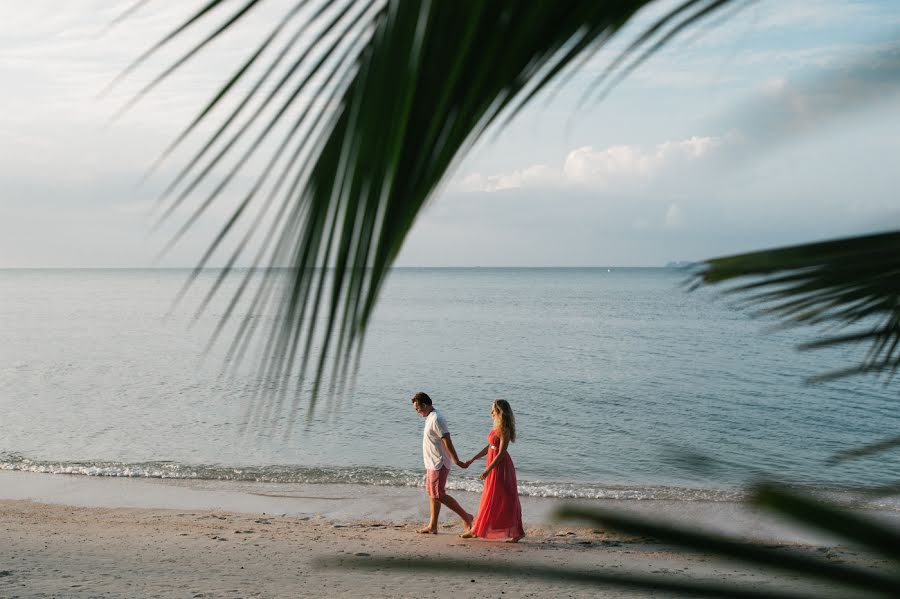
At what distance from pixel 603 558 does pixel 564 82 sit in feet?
43.9

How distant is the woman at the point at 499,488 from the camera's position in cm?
1162

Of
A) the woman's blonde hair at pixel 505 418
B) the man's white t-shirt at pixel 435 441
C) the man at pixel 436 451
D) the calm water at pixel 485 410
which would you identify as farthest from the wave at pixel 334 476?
the woman's blonde hair at pixel 505 418

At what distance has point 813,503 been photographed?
1.11 ft

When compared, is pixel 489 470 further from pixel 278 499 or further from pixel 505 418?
pixel 278 499

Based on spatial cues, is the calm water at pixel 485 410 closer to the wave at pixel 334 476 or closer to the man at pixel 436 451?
the wave at pixel 334 476

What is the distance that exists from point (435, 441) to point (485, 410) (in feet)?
71.6

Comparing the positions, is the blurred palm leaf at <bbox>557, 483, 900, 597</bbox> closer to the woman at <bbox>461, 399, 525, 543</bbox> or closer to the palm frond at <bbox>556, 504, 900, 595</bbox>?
the palm frond at <bbox>556, 504, 900, 595</bbox>

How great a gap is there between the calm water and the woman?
2512mm

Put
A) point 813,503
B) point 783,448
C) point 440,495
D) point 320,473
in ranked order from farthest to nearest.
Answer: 1. point 783,448
2. point 320,473
3. point 440,495
4. point 813,503

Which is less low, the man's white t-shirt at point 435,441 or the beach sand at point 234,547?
the man's white t-shirt at point 435,441

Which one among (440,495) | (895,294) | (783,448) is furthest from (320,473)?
(895,294)

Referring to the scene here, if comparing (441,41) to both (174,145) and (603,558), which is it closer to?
(174,145)

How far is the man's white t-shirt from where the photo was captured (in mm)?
12047

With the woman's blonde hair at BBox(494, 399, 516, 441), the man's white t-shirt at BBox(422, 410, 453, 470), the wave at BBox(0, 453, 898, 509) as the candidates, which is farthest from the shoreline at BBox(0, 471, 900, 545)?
the woman's blonde hair at BBox(494, 399, 516, 441)
